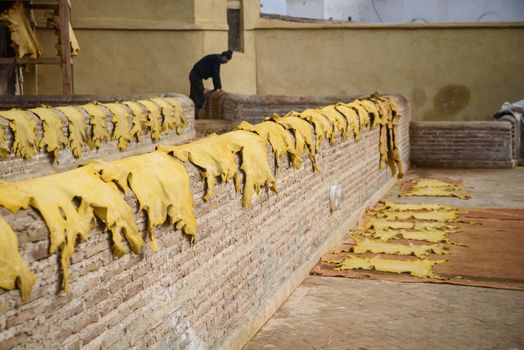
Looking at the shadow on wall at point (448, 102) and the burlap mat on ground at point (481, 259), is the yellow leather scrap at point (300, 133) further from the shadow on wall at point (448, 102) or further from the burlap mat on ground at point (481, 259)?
the shadow on wall at point (448, 102)

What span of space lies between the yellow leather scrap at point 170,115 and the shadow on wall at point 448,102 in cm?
1076

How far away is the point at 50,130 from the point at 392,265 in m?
4.94

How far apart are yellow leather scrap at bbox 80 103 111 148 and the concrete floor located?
16.2 feet

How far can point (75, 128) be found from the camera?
10.6m

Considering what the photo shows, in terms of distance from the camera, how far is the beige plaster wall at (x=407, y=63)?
76.5ft

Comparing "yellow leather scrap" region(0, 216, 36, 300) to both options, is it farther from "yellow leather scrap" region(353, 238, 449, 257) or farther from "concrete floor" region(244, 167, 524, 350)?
"yellow leather scrap" region(353, 238, 449, 257)

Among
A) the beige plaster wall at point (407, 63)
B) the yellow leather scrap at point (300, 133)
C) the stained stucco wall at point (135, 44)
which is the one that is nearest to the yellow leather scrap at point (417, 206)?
the yellow leather scrap at point (300, 133)

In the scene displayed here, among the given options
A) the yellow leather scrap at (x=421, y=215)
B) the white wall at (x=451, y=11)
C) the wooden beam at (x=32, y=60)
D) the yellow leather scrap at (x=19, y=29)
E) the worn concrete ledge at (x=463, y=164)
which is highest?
the white wall at (x=451, y=11)

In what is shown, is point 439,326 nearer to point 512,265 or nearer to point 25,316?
point 512,265

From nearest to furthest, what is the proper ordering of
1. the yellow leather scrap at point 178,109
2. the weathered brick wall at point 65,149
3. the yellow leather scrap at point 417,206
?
the weathered brick wall at point 65,149 → the yellow leather scrap at point 417,206 → the yellow leather scrap at point 178,109

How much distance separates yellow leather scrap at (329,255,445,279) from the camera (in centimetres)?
780

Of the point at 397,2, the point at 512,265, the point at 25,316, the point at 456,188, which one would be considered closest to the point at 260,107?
the point at 456,188

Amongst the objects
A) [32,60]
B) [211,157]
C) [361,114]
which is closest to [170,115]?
[32,60]

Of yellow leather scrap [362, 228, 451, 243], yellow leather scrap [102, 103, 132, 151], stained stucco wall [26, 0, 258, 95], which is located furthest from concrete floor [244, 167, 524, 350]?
stained stucco wall [26, 0, 258, 95]
